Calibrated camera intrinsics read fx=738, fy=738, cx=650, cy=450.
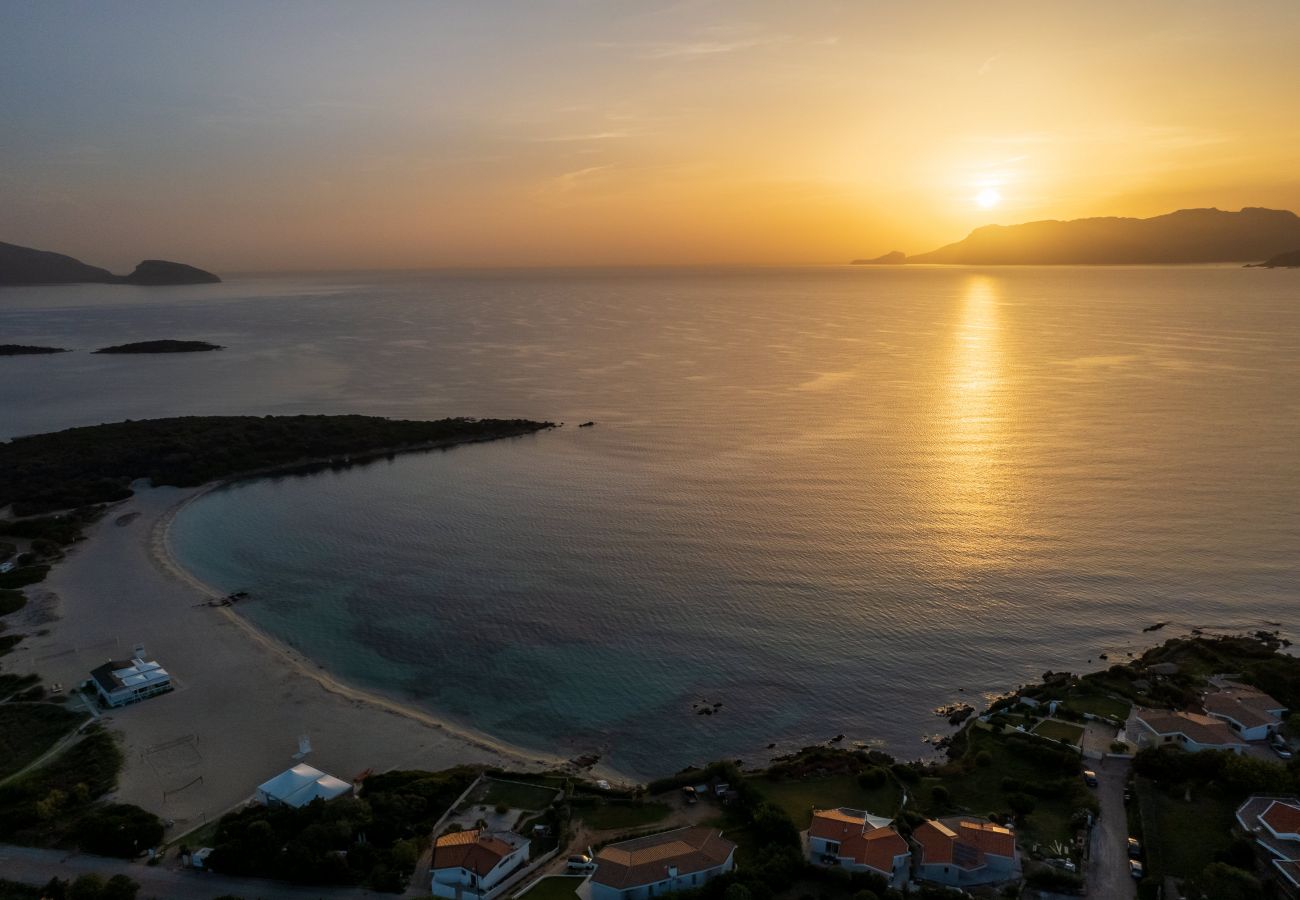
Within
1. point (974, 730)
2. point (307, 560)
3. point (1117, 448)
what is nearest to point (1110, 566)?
point (974, 730)

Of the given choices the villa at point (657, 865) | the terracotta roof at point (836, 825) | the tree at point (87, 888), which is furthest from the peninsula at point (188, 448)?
the terracotta roof at point (836, 825)

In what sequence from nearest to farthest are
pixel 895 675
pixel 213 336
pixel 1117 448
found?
pixel 895 675, pixel 1117 448, pixel 213 336

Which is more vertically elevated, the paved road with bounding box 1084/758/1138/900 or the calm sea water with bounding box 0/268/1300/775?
the calm sea water with bounding box 0/268/1300/775

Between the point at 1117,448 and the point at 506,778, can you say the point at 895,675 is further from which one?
the point at 1117,448

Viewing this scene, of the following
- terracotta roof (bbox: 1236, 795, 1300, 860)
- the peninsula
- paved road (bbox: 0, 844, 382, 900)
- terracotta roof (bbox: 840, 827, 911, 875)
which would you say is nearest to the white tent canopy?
paved road (bbox: 0, 844, 382, 900)

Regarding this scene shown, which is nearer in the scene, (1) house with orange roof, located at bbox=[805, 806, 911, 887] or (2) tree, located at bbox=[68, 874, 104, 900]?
(2) tree, located at bbox=[68, 874, 104, 900]

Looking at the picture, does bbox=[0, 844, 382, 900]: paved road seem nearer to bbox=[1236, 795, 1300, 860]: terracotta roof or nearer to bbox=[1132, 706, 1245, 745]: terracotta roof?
bbox=[1236, 795, 1300, 860]: terracotta roof

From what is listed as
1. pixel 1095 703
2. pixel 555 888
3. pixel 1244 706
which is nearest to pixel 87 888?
pixel 555 888

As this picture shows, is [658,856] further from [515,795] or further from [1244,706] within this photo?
[1244,706]
